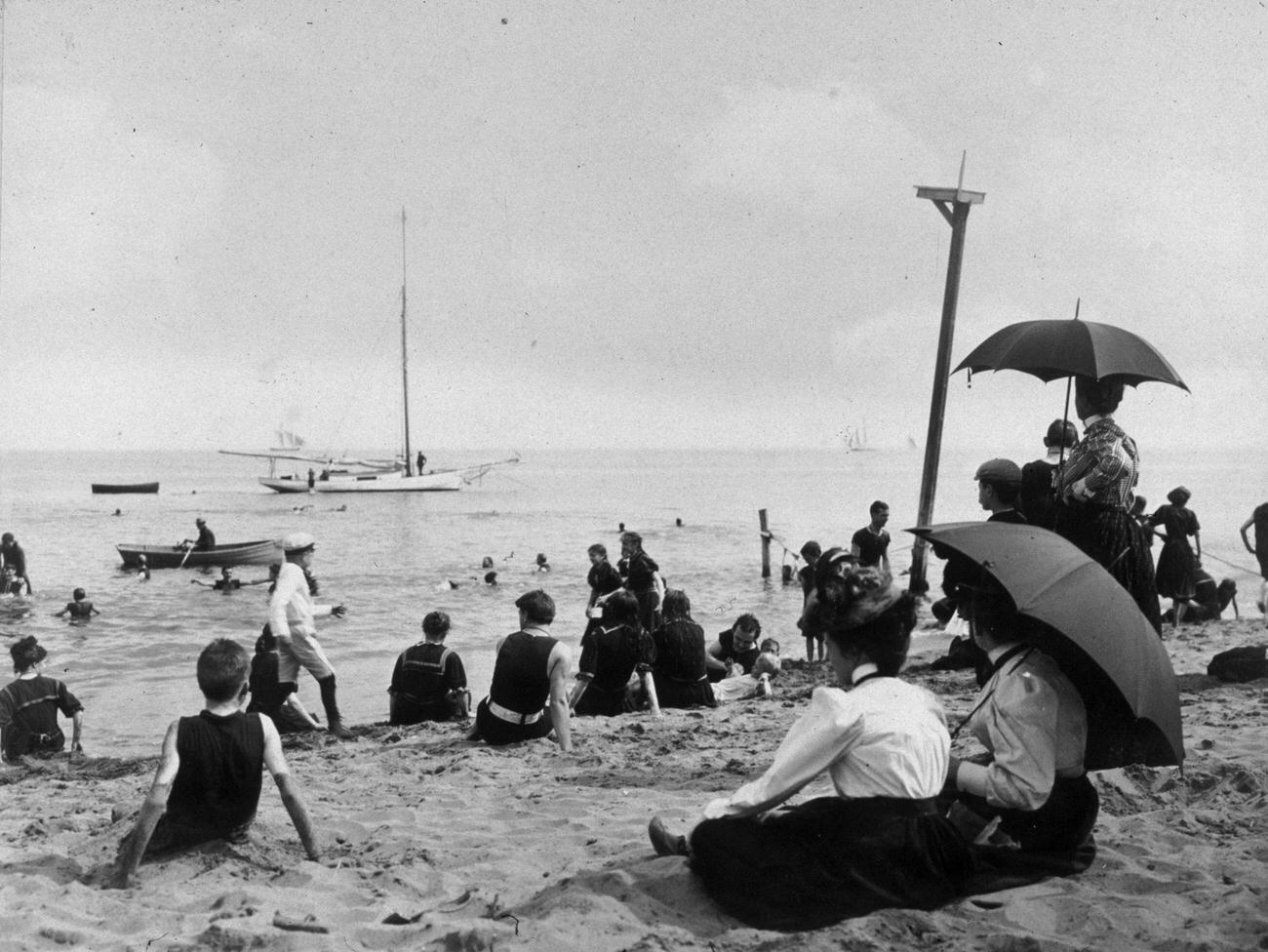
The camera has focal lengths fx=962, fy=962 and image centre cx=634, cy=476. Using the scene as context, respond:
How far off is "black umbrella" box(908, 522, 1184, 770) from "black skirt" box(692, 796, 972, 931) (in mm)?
797

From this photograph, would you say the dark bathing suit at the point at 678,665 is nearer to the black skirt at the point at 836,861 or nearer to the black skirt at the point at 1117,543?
the black skirt at the point at 1117,543

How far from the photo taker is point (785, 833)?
142 inches

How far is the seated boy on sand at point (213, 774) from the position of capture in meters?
4.21

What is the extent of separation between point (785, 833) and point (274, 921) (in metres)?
2.02

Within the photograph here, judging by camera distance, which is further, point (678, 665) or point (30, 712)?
point (678, 665)

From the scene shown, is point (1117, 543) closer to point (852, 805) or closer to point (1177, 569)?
point (852, 805)

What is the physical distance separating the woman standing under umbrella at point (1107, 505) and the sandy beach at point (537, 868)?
1.14 metres

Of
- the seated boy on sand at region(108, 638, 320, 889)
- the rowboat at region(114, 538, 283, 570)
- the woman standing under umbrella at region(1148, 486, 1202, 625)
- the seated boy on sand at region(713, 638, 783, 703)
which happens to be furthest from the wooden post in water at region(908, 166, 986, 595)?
the rowboat at region(114, 538, 283, 570)

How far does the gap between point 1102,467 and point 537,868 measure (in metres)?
3.75

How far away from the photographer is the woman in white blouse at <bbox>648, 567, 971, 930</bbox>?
3352 millimetres

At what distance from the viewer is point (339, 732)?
27.7 feet

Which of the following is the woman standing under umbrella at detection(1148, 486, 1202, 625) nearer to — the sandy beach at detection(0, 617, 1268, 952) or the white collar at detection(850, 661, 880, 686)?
the sandy beach at detection(0, 617, 1268, 952)

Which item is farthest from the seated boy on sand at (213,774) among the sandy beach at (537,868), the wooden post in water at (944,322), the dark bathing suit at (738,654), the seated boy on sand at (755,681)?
the wooden post in water at (944,322)

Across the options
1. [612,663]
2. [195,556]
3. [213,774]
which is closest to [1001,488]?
[612,663]
